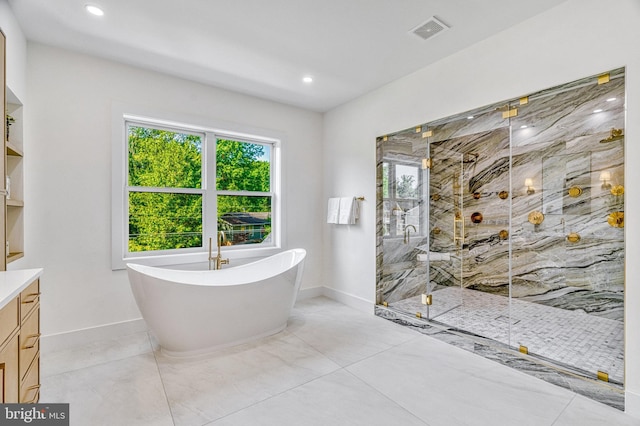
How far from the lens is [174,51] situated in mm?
2650

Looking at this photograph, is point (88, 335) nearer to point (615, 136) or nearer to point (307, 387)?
point (307, 387)

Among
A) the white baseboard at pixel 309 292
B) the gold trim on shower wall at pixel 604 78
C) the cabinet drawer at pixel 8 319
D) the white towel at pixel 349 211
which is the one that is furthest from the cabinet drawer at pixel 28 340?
the gold trim on shower wall at pixel 604 78

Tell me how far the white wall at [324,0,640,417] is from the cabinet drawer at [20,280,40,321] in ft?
9.59

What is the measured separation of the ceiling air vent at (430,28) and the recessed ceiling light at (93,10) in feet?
7.58

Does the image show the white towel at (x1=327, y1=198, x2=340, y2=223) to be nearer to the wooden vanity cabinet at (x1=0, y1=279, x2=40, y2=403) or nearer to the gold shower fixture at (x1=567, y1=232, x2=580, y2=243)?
the gold shower fixture at (x1=567, y1=232, x2=580, y2=243)

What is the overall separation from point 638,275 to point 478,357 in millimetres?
1244

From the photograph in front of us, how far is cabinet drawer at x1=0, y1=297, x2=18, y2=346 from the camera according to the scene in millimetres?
1191

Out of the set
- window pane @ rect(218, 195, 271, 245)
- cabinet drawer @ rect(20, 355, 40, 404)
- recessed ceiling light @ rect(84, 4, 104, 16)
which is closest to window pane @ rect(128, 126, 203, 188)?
window pane @ rect(218, 195, 271, 245)

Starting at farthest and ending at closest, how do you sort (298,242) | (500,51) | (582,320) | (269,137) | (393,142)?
(298,242) → (269,137) → (393,142) → (582,320) → (500,51)

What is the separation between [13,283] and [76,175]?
1.64 meters

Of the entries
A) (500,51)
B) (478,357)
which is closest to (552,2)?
(500,51)

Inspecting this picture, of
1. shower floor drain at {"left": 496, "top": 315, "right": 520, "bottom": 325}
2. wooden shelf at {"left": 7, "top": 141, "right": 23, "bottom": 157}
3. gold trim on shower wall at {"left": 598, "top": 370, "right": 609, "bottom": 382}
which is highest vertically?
wooden shelf at {"left": 7, "top": 141, "right": 23, "bottom": 157}

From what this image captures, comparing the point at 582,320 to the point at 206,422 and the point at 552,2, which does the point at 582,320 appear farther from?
the point at 206,422

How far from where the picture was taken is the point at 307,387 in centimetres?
205
